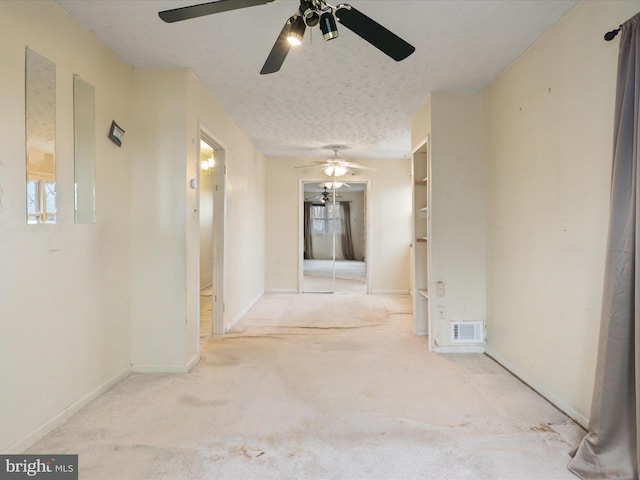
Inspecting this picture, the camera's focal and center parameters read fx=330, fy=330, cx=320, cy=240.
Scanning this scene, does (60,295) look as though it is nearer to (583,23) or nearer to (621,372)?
(621,372)

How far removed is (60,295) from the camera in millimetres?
1998

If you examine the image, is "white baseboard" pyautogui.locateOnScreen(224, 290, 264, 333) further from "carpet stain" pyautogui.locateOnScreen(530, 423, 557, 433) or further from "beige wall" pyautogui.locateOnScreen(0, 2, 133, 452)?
"carpet stain" pyautogui.locateOnScreen(530, 423, 557, 433)

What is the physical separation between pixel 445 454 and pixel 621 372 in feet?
2.98

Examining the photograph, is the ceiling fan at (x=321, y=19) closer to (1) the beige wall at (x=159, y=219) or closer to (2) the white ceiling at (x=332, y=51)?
(2) the white ceiling at (x=332, y=51)

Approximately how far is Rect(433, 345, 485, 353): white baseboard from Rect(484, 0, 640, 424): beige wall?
226 mm

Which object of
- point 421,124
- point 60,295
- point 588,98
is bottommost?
point 60,295

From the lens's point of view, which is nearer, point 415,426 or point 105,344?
point 415,426

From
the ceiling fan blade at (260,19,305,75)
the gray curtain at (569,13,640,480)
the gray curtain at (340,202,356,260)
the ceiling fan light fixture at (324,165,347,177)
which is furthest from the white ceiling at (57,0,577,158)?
the gray curtain at (340,202,356,260)

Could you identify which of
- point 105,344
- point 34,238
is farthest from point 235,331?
point 34,238

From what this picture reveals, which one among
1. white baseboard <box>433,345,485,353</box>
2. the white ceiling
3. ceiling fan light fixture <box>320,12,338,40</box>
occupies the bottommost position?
white baseboard <box>433,345,485,353</box>

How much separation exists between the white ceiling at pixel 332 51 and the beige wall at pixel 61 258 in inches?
10.1

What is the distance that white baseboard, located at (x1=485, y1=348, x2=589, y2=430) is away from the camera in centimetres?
197
